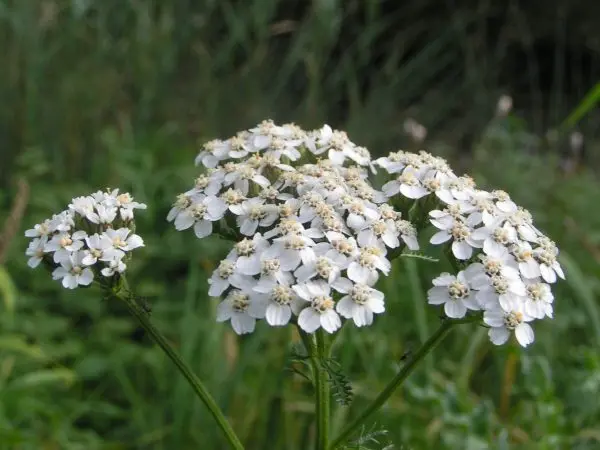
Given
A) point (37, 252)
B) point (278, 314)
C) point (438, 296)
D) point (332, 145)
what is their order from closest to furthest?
point (278, 314) → point (438, 296) → point (37, 252) → point (332, 145)

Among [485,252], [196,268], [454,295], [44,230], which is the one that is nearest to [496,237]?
[485,252]

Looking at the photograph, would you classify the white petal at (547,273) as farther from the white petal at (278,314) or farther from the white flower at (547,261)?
the white petal at (278,314)

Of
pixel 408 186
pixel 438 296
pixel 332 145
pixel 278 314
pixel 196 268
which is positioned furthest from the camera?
pixel 196 268

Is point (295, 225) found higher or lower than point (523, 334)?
higher

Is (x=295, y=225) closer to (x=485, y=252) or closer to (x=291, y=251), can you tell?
(x=291, y=251)

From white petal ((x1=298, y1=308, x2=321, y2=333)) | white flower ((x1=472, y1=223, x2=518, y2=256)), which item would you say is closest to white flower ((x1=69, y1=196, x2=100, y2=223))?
white petal ((x1=298, y1=308, x2=321, y2=333))

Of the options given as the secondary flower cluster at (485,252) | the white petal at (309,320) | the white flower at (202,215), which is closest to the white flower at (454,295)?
the secondary flower cluster at (485,252)

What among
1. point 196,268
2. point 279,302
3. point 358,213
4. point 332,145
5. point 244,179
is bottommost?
point 279,302
